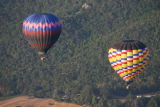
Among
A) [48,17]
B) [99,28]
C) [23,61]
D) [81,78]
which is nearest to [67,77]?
[81,78]

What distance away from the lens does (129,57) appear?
69.1 m

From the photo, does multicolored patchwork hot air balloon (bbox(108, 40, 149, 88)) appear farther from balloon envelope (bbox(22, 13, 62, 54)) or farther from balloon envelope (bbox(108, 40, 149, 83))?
balloon envelope (bbox(22, 13, 62, 54))

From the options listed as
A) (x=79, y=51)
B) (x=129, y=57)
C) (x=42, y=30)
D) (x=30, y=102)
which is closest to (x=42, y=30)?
(x=42, y=30)

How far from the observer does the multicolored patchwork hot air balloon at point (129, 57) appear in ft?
225

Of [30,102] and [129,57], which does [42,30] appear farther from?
[30,102]

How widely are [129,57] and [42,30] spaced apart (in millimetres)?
10655

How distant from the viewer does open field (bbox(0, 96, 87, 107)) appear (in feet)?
309

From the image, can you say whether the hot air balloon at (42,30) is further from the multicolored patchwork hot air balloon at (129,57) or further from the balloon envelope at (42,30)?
the multicolored patchwork hot air balloon at (129,57)

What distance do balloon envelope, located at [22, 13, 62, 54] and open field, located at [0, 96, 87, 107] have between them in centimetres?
2514

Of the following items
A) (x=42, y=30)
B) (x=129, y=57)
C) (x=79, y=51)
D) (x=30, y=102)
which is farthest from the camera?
(x=79, y=51)

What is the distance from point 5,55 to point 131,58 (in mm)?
57134

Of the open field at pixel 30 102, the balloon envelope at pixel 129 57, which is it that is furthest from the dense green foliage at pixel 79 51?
the balloon envelope at pixel 129 57

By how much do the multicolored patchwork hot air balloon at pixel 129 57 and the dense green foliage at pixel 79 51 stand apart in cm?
2295

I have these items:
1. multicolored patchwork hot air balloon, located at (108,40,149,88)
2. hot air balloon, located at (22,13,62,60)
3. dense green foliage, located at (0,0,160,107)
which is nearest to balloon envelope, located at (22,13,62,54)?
hot air balloon, located at (22,13,62,60)
